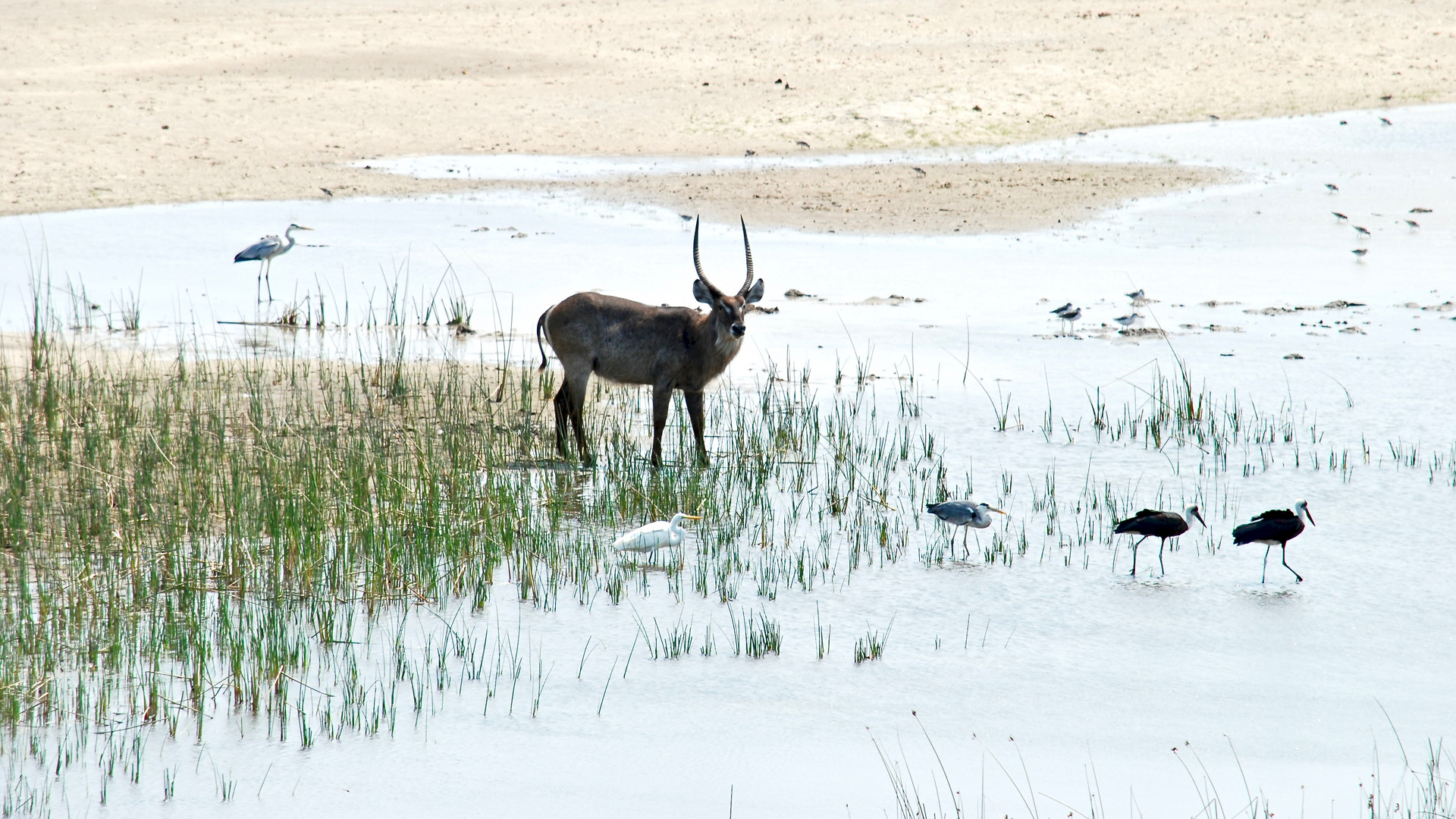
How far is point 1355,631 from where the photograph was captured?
580 cm

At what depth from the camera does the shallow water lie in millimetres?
4539

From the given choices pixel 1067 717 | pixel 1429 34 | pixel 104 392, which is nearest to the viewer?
Answer: pixel 1067 717

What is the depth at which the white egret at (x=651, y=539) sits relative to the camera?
653 cm

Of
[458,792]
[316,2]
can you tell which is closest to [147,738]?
[458,792]

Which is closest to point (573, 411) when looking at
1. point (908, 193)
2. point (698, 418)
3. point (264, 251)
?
point (698, 418)

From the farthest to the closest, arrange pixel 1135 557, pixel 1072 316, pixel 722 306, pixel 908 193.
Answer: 1. pixel 908 193
2. pixel 1072 316
3. pixel 722 306
4. pixel 1135 557

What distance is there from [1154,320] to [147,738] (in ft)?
31.5

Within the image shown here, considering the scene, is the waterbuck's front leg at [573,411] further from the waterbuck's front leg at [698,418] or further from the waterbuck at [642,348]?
the waterbuck's front leg at [698,418]

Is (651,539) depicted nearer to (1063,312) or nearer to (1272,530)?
(1272,530)

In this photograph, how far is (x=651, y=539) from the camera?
21.5ft

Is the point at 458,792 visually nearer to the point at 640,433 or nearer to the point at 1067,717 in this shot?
the point at 1067,717

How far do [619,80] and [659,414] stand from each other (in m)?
23.5

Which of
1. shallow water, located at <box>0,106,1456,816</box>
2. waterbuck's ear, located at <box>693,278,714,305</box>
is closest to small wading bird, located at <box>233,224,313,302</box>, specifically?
shallow water, located at <box>0,106,1456,816</box>

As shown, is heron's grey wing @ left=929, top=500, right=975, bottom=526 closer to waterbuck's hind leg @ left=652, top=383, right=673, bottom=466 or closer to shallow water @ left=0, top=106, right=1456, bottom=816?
shallow water @ left=0, top=106, right=1456, bottom=816
